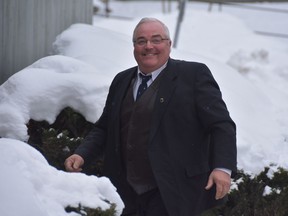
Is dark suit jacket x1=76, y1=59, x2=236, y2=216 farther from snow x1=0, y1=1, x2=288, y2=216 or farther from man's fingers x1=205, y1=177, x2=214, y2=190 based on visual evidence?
snow x1=0, y1=1, x2=288, y2=216

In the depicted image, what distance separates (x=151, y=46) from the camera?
3.41 m

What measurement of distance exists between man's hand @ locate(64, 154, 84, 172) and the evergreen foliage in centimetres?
71

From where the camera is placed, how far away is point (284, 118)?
6.32 m

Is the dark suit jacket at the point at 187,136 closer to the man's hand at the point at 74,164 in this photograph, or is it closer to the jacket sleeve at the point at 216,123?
the jacket sleeve at the point at 216,123

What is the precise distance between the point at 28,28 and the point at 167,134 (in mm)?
2774

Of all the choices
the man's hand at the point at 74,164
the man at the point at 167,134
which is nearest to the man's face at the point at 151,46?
the man at the point at 167,134

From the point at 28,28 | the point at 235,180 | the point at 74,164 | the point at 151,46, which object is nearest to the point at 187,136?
the point at 151,46

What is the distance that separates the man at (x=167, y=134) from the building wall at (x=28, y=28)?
224cm

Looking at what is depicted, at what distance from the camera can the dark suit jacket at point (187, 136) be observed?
10.9 ft

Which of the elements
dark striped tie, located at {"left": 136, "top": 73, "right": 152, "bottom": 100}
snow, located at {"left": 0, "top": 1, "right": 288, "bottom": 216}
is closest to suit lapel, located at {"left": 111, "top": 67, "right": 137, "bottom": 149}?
dark striped tie, located at {"left": 136, "top": 73, "right": 152, "bottom": 100}

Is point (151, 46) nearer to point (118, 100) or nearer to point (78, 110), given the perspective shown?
point (118, 100)

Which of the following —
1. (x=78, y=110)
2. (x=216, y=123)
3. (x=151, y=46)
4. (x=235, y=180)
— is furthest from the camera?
(x=235, y=180)


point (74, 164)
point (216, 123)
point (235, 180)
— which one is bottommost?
point (235, 180)

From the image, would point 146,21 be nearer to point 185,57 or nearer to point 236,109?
point 236,109
